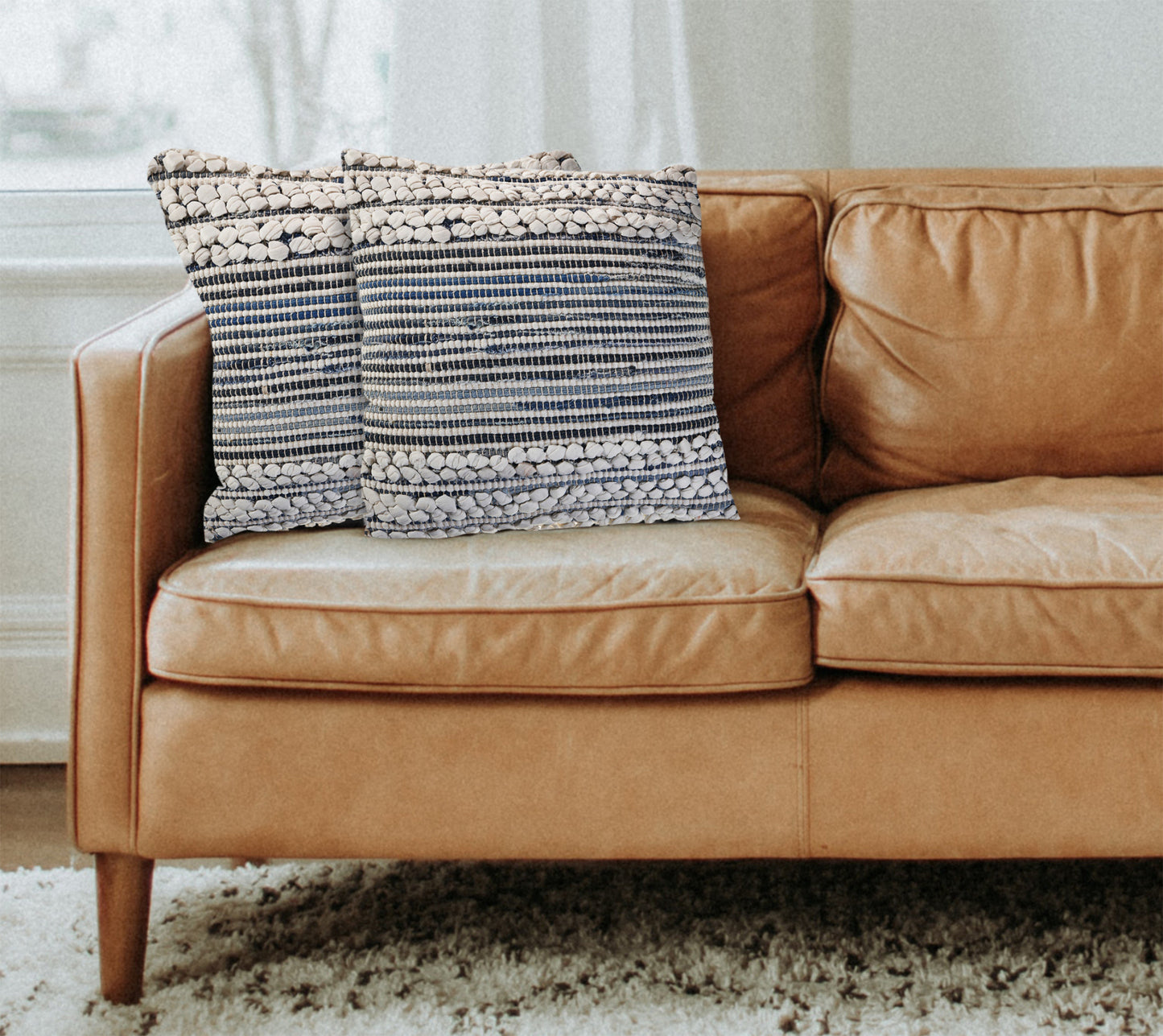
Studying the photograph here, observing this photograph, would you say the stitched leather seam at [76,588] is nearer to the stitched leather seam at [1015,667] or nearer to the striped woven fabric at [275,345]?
the striped woven fabric at [275,345]

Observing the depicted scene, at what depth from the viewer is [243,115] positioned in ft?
7.21

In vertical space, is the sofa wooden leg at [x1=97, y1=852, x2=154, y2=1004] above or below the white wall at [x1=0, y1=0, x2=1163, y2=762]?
below

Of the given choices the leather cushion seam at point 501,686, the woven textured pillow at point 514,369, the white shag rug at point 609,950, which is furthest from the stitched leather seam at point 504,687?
the white shag rug at point 609,950

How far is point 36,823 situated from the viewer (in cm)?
186

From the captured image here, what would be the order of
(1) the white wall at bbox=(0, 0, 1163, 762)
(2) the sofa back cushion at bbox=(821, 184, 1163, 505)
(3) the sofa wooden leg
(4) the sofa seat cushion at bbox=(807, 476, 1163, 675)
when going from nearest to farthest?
(4) the sofa seat cushion at bbox=(807, 476, 1163, 675) < (3) the sofa wooden leg < (2) the sofa back cushion at bbox=(821, 184, 1163, 505) < (1) the white wall at bbox=(0, 0, 1163, 762)

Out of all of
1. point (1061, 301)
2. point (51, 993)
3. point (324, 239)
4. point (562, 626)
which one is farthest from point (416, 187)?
point (51, 993)

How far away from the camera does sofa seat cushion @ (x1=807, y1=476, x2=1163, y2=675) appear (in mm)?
1225

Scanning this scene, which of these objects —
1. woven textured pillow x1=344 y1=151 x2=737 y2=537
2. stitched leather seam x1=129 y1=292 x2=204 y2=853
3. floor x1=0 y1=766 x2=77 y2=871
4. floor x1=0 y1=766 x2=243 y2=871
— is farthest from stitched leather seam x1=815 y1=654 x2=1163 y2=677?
floor x1=0 y1=766 x2=77 y2=871

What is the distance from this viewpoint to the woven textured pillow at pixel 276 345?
1431 mm

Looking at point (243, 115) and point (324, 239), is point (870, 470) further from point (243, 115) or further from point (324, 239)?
point (243, 115)

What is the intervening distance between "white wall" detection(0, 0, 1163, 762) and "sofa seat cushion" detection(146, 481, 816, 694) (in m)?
0.96

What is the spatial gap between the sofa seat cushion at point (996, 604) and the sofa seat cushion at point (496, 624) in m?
0.05

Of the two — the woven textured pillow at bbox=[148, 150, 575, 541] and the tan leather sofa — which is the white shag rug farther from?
the woven textured pillow at bbox=[148, 150, 575, 541]

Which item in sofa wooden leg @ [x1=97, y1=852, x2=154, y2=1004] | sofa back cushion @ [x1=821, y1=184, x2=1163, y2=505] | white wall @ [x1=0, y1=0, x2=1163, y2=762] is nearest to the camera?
sofa wooden leg @ [x1=97, y1=852, x2=154, y2=1004]
